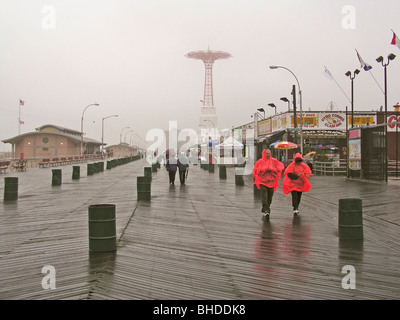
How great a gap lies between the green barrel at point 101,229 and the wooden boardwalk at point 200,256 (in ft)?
0.62

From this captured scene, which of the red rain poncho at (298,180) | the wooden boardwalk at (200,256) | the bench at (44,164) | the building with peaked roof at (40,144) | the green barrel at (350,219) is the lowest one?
the wooden boardwalk at (200,256)

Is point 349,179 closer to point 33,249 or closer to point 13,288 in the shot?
point 33,249

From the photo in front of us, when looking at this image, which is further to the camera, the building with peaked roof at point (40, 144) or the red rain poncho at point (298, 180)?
the building with peaked roof at point (40, 144)

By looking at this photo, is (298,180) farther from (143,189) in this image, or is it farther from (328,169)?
(328,169)

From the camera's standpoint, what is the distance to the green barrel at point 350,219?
332 inches

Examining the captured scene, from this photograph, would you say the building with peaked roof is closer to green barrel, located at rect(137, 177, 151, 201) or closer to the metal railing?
the metal railing

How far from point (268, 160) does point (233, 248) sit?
3.80 metres

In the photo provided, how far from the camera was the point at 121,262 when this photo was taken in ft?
21.4

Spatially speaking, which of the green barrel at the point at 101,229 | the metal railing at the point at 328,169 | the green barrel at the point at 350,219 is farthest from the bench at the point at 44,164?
the green barrel at the point at 350,219

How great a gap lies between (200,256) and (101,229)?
5.21 feet

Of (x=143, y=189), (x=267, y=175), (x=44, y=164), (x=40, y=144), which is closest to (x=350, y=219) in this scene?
(x=267, y=175)

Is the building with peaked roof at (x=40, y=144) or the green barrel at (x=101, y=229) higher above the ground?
the building with peaked roof at (x=40, y=144)

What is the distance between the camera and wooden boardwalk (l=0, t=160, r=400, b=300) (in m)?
5.29

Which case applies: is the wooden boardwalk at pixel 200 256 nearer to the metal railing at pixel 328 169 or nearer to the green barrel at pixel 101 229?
the green barrel at pixel 101 229
